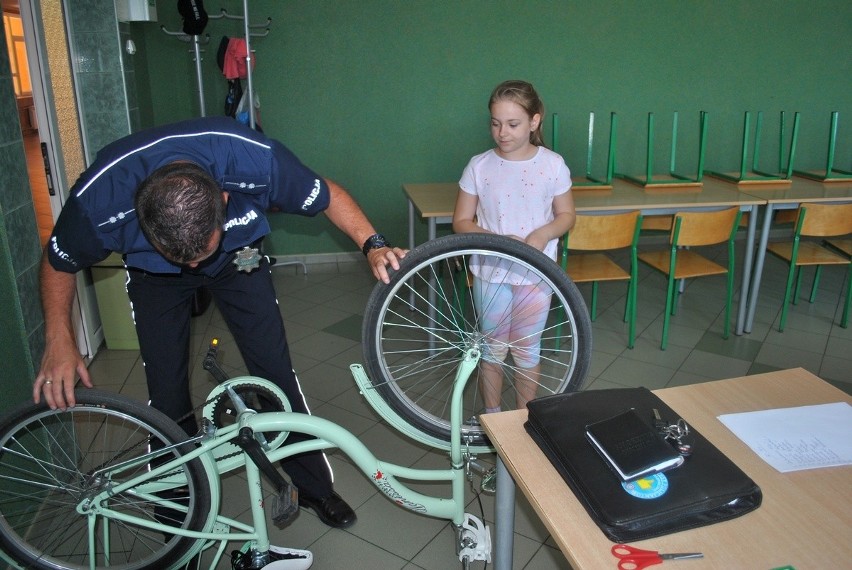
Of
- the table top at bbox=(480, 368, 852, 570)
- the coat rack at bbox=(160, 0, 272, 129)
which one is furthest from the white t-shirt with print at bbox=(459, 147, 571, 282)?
the coat rack at bbox=(160, 0, 272, 129)

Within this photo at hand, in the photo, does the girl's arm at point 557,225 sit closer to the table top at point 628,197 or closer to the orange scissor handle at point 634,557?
the table top at point 628,197

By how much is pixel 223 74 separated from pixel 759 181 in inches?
135

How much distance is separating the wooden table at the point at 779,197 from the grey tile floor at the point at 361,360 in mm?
239

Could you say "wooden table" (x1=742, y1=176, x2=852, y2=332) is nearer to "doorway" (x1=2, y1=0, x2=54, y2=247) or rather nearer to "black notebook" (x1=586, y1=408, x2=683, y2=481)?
"black notebook" (x1=586, y1=408, x2=683, y2=481)

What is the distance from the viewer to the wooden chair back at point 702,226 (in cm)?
338

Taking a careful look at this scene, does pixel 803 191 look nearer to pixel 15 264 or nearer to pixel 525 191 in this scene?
pixel 525 191

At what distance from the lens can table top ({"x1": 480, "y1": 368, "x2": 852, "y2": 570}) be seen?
975 mm

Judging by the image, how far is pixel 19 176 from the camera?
2.03 metres

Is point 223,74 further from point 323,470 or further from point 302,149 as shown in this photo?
point 323,470

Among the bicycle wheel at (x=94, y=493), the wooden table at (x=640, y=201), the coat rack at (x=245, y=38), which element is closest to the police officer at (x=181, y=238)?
the bicycle wheel at (x=94, y=493)

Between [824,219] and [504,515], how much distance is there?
9.93 feet

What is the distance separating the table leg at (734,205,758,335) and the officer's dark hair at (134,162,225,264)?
313cm

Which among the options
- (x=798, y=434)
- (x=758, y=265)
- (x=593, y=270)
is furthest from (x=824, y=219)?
(x=798, y=434)

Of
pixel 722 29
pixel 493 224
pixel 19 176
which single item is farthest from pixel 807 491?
pixel 722 29
